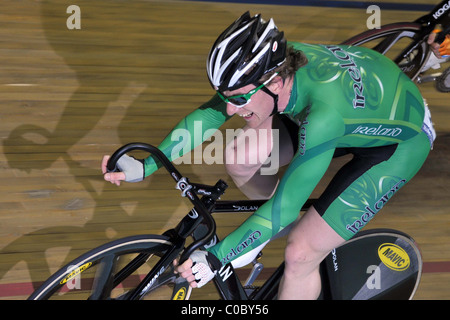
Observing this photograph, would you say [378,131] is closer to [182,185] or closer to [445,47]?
[182,185]

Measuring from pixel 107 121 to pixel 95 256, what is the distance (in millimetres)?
1958

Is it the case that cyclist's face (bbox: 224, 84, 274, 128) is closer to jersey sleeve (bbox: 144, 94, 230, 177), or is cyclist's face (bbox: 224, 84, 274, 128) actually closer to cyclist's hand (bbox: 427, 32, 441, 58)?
jersey sleeve (bbox: 144, 94, 230, 177)

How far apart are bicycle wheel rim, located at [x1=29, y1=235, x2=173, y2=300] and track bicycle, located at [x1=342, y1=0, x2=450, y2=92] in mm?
2297

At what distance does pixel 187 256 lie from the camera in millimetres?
2082

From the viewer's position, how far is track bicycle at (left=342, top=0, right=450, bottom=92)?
4.04 metres

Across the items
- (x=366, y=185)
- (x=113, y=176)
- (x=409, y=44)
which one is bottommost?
(x=366, y=185)

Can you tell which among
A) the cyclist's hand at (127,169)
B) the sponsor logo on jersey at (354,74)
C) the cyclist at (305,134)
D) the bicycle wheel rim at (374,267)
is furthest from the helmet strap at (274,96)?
the bicycle wheel rim at (374,267)

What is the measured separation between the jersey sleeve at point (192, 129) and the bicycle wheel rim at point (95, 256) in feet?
1.21

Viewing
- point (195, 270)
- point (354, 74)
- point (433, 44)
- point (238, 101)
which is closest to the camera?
point (195, 270)

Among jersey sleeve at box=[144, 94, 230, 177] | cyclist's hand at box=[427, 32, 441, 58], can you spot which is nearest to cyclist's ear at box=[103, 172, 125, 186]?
jersey sleeve at box=[144, 94, 230, 177]

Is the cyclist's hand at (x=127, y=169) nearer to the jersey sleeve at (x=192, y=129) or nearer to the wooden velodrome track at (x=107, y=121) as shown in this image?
A: the jersey sleeve at (x=192, y=129)

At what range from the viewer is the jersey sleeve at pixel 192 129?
2432 mm

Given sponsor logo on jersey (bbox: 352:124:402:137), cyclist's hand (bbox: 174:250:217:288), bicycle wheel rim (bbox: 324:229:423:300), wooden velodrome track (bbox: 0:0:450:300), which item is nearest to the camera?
cyclist's hand (bbox: 174:250:217:288)

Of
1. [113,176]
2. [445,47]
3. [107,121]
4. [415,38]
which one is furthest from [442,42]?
[113,176]
